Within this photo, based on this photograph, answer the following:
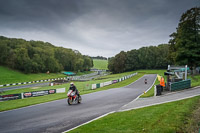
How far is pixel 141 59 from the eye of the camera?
91.1 meters

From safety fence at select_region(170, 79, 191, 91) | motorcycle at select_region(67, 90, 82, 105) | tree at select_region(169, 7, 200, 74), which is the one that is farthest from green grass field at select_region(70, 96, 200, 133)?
tree at select_region(169, 7, 200, 74)

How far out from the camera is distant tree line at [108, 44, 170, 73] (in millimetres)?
86188

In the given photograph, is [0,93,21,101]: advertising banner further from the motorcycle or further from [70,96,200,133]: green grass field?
[70,96,200,133]: green grass field

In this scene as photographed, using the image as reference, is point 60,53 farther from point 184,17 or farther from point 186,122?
point 186,122

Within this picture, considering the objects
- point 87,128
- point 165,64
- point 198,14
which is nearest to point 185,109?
point 87,128

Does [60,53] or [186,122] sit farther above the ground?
[60,53]

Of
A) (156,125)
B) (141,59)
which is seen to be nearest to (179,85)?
(156,125)

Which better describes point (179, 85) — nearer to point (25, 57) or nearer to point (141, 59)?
point (25, 57)

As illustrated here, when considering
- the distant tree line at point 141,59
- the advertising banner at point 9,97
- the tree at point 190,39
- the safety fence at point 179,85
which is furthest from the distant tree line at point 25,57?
the safety fence at point 179,85

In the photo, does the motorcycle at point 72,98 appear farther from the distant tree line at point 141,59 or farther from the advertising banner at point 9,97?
the distant tree line at point 141,59

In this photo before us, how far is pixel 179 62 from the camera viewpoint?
33906 mm

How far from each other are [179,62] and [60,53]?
81713 mm

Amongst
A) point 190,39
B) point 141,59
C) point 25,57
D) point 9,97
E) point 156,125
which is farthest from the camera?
point 141,59

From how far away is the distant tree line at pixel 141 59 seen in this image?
86.2 metres
